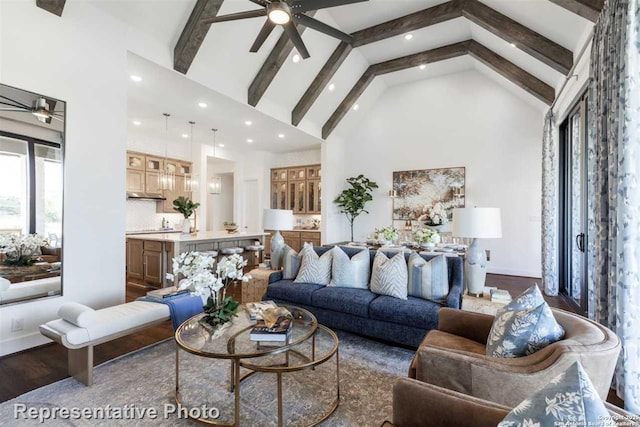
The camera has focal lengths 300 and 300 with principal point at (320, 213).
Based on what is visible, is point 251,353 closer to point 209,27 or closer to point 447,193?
point 209,27

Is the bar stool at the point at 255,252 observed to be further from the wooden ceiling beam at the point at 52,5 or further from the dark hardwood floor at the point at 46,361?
the wooden ceiling beam at the point at 52,5

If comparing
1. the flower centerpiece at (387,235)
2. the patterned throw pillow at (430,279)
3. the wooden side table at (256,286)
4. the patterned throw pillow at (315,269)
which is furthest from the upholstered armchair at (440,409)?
the flower centerpiece at (387,235)

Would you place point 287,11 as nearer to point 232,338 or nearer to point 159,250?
point 232,338

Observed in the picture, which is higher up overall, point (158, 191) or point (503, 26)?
point (503, 26)

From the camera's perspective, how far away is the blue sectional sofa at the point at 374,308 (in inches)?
105

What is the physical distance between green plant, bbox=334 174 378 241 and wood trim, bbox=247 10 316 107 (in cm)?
332

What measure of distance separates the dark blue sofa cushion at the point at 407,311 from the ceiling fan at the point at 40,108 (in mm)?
3537

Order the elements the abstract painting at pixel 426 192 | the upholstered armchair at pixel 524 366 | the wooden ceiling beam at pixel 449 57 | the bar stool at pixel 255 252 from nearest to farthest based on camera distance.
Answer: the upholstered armchair at pixel 524 366 → the wooden ceiling beam at pixel 449 57 → the bar stool at pixel 255 252 → the abstract painting at pixel 426 192

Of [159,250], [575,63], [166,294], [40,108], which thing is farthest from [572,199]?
[40,108]

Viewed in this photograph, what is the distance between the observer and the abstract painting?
22.2 feet

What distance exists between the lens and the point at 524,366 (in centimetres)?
132

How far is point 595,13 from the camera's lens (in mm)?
2658

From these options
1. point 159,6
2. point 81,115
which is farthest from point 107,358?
point 159,6

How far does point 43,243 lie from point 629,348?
185 inches
